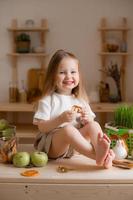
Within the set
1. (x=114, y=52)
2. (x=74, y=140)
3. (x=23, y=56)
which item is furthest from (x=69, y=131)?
(x=23, y=56)

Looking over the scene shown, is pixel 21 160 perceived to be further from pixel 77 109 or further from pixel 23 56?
pixel 23 56

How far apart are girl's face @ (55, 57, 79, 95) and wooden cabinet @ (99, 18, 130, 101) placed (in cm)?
162

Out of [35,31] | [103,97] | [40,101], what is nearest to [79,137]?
[40,101]

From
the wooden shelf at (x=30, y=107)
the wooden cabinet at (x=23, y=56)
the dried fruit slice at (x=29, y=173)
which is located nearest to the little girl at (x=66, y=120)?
the dried fruit slice at (x=29, y=173)

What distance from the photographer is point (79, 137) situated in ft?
5.79

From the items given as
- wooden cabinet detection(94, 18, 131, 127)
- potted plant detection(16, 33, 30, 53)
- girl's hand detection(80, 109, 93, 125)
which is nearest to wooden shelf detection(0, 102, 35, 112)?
potted plant detection(16, 33, 30, 53)

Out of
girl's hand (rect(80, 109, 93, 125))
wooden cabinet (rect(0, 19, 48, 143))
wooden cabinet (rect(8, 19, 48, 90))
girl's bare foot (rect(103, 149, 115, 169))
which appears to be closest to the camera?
girl's bare foot (rect(103, 149, 115, 169))

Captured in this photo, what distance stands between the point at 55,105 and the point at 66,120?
206mm

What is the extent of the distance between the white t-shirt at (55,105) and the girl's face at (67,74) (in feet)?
0.19

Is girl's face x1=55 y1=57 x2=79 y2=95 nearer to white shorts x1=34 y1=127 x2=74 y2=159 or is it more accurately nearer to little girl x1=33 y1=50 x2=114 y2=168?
little girl x1=33 y1=50 x2=114 y2=168

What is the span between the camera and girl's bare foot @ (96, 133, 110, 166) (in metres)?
1.68

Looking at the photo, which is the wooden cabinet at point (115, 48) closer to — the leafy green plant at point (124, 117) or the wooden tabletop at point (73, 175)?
the leafy green plant at point (124, 117)

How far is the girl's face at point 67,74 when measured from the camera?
197 centimetres

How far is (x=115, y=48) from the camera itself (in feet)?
11.8
